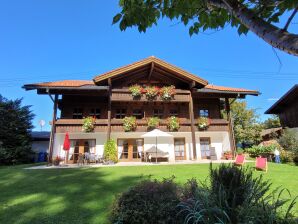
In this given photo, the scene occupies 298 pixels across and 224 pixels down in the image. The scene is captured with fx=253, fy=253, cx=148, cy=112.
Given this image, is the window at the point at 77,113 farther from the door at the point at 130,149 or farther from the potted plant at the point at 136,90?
the potted plant at the point at 136,90

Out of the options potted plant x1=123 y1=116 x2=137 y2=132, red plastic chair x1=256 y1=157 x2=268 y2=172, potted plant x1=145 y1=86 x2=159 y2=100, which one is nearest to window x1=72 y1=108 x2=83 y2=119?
potted plant x1=123 y1=116 x2=137 y2=132

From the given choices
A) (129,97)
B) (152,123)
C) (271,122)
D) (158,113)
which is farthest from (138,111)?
(271,122)

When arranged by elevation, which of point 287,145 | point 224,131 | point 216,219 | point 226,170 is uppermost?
point 224,131

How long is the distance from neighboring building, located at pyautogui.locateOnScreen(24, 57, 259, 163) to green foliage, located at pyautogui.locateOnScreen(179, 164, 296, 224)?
645 inches

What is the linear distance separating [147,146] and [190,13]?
19.4 m

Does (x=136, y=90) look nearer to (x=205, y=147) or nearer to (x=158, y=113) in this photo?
(x=158, y=113)

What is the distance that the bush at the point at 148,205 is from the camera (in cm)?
413

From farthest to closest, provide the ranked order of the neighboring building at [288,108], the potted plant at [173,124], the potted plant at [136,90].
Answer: the neighboring building at [288,108]
the potted plant at [136,90]
the potted plant at [173,124]

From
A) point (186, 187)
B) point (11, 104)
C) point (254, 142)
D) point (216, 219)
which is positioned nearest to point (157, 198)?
point (186, 187)

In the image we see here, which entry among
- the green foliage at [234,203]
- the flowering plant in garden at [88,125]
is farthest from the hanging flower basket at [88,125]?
the green foliage at [234,203]

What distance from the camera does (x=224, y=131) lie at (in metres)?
22.2

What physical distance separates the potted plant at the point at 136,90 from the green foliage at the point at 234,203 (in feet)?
56.0

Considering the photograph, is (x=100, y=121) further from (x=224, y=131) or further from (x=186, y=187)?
(x=186, y=187)

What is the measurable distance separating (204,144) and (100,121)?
971 cm
